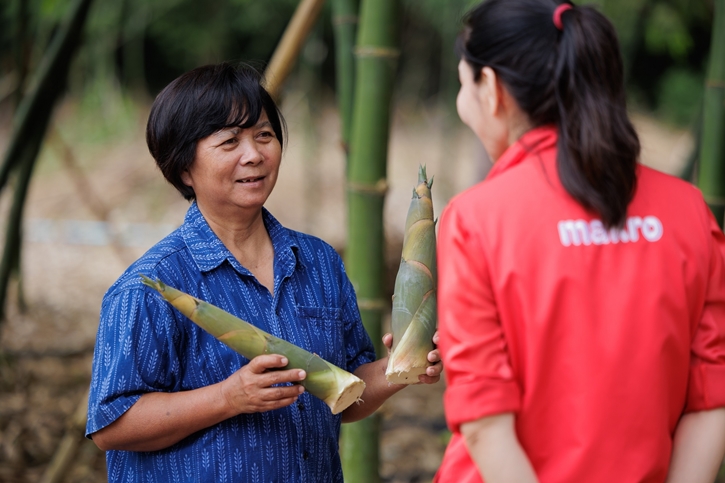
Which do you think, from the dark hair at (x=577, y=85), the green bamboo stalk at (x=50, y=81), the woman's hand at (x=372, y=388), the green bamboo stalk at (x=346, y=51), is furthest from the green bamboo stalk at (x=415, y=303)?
the green bamboo stalk at (x=50, y=81)

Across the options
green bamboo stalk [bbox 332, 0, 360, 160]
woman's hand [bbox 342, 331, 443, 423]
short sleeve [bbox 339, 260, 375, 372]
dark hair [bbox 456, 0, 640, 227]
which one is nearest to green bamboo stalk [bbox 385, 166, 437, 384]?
woman's hand [bbox 342, 331, 443, 423]

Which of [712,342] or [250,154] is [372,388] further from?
[712,342]

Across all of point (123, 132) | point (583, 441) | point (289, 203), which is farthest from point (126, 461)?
point (123, 132)

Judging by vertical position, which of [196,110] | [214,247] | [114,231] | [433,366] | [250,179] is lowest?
[114,231]

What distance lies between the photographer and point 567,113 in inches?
41.3

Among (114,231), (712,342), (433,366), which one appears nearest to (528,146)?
(712,342)

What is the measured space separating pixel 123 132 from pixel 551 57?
8.01m

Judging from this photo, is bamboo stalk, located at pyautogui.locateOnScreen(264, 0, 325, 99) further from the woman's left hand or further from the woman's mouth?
the woman's left hand

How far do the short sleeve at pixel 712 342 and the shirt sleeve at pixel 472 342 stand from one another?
0.28m

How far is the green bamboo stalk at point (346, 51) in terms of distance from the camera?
276 cm

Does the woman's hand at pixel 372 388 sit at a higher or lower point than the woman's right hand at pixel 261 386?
lower

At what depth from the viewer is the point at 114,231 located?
641cm

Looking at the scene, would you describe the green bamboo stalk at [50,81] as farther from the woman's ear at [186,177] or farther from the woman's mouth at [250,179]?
the woman's mouth at [250,179]

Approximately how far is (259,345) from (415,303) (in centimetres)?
28
